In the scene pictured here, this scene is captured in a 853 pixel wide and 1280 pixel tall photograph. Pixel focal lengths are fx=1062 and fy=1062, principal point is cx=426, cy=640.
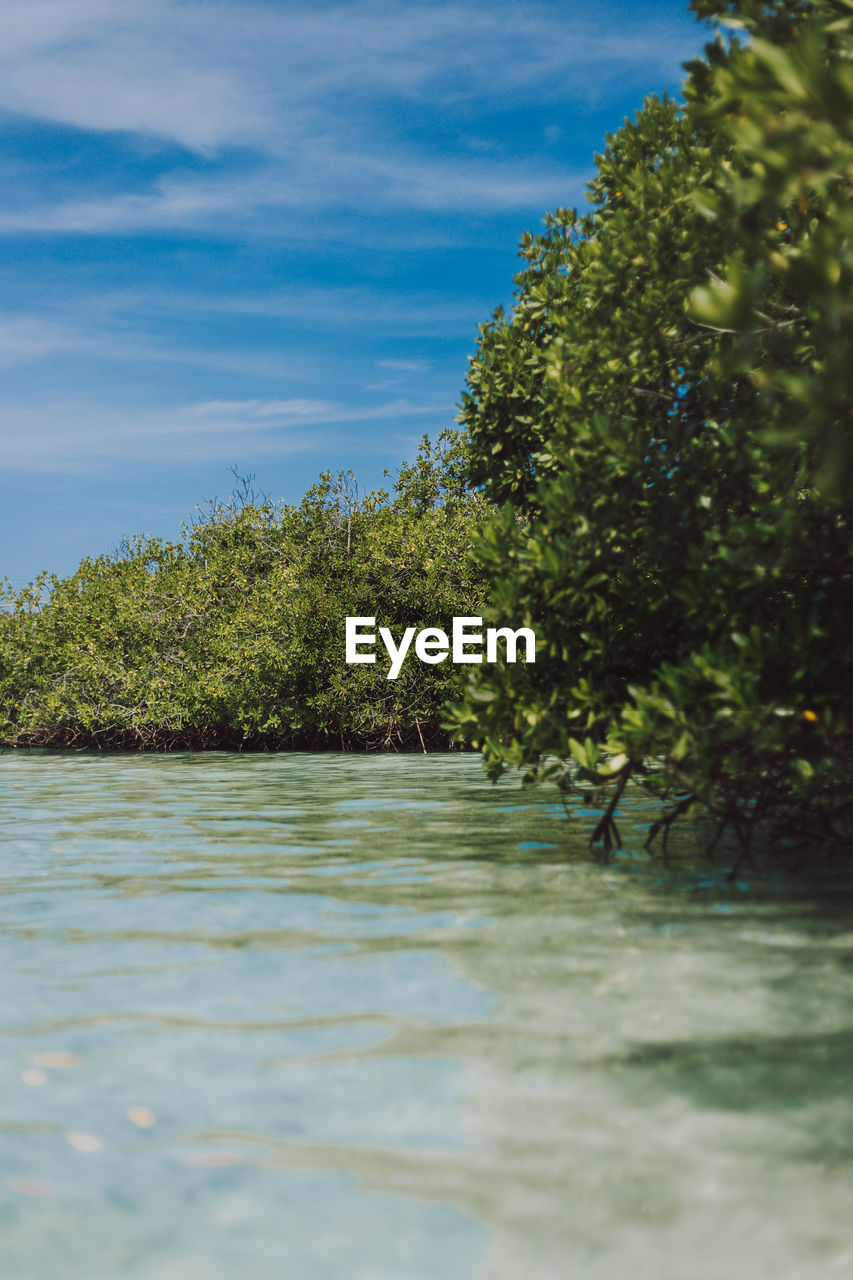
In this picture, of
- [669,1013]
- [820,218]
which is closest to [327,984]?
[669,1013]

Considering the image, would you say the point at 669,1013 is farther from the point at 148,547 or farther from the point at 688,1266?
the point at 148,547

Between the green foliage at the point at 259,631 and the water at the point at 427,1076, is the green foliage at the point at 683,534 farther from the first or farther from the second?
the green foliage at the point at 259,631

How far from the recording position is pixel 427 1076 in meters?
3.61

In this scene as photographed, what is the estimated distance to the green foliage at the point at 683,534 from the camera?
5.91m

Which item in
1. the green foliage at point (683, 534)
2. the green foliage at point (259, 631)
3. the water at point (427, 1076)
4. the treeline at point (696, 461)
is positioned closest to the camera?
the water at point (427, 1076)

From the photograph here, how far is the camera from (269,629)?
20.2m

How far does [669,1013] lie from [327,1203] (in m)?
1.77

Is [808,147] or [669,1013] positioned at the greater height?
[808,147]

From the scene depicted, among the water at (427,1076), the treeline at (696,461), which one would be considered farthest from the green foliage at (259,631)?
the water at (427,1076)

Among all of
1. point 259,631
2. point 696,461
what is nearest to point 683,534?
point 696,461

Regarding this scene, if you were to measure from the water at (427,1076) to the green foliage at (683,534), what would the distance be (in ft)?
2.78

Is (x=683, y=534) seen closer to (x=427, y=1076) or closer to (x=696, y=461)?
(x=696, y=461)

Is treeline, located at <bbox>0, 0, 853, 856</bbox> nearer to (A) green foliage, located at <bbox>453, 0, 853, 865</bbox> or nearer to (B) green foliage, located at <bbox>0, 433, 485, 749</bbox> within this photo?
(A) green foliage, located at <bbox>453, 0, 853, 865</bbox>

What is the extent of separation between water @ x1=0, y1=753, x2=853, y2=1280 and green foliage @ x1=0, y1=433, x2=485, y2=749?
1274 centimetres
